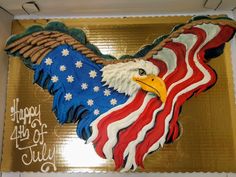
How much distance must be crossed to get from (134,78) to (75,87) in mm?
255

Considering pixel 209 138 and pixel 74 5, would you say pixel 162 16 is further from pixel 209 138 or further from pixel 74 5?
pixel 209 138

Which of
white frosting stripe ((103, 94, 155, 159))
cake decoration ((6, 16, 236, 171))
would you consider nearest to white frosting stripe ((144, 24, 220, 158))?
cake decoration ((6, 16, 236, 171))

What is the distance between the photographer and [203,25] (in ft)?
3.94

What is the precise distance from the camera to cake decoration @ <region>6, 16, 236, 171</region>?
1.14m

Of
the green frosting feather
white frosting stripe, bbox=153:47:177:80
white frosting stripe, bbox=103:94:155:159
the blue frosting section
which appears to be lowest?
white frosting stripe, bbox=103:94:155:159

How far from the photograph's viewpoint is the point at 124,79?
118 cm

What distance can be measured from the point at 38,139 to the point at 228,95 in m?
0.82

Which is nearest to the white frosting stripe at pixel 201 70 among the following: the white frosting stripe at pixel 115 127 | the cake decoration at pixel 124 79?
the cake decoration at pixel 124 79

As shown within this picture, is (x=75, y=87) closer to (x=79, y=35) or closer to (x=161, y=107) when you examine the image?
(x=79, y=35)

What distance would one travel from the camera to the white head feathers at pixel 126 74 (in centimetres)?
118

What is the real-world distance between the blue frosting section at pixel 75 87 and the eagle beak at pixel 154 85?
3.8 inches

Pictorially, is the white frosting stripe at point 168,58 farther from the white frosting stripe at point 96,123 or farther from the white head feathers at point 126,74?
the white frosting stripe at point 96,123

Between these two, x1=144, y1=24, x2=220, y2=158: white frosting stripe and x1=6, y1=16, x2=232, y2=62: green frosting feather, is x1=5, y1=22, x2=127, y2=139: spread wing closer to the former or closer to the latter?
x1=6, y1=16, x2=232, y2=62: green frosting feather

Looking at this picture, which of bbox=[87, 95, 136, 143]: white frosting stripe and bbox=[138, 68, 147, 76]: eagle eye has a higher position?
bbox=[138, 68, 147, 76]: eagle eye
